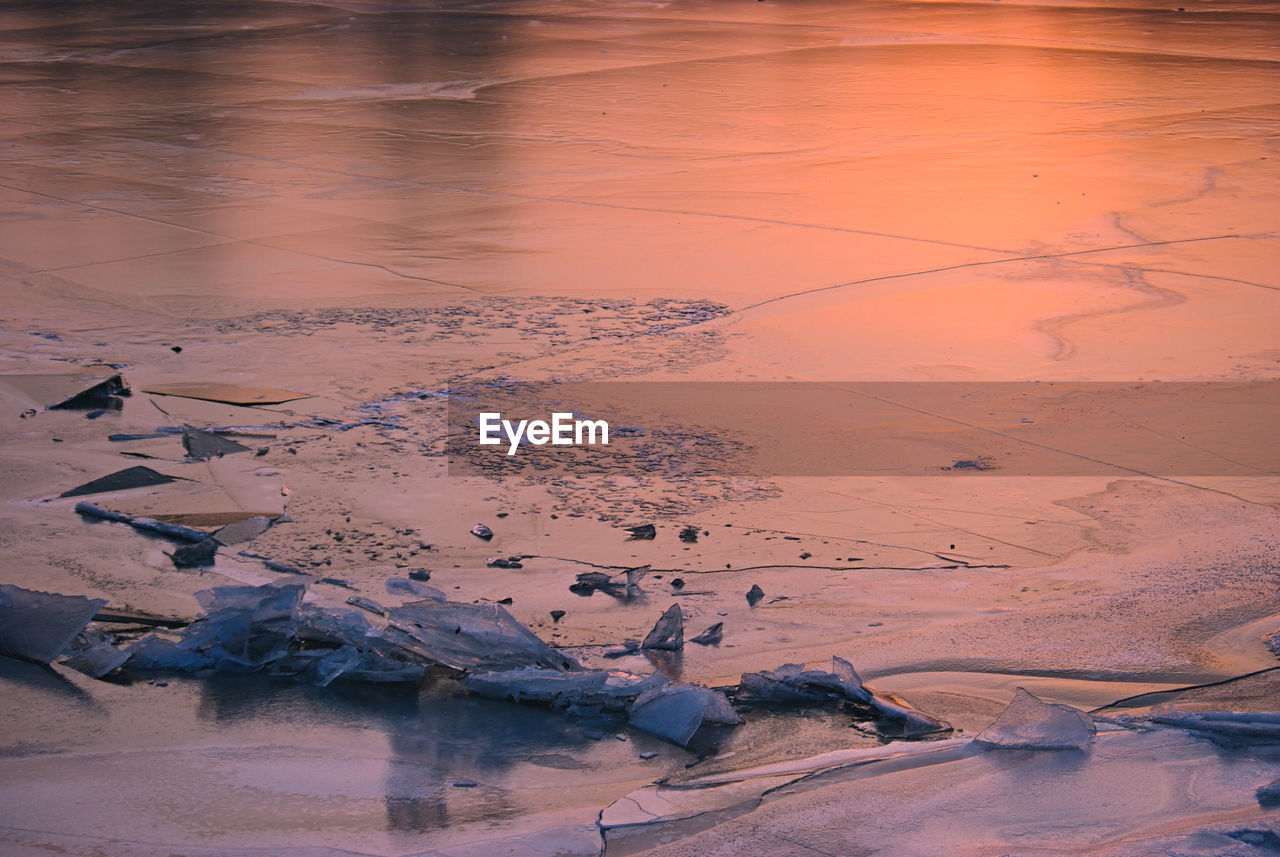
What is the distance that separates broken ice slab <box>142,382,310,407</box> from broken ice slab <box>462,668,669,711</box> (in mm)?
2495

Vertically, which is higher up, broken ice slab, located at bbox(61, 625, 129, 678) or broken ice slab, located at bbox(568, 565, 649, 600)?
broken ice slab, located at bbox(61, 625, 129, 678)

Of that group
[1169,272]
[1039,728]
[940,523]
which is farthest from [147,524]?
[1169,272]

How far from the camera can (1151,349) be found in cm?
612

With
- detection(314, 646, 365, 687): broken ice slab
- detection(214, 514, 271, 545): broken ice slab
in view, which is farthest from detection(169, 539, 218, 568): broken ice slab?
detection(314, 646, 365, 687): broken ice slab

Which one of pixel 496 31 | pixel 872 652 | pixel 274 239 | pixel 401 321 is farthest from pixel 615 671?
pixel 496 31

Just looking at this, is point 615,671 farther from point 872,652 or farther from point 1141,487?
point 1141,487

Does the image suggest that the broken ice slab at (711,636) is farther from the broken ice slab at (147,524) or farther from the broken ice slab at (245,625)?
the broken ice slab at (147,524)

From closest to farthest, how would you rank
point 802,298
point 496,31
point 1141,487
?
point 1141,487 → point 802,298 → point 496,31

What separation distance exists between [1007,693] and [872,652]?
1.25 feet

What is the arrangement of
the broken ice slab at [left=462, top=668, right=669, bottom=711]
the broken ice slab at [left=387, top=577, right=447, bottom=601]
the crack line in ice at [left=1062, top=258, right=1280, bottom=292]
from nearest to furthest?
the broken ice slab at [left=462, top=668, right=669, bottom=711] → the broken ice slab at [left=387, top=577, right=447, bottom=601] → the crack line in ice at [left=1062, top=258, right=1280, bottom=292]

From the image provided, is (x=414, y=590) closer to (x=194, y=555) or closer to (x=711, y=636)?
(x=194, y=555)

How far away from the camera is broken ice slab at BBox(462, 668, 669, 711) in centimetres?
310

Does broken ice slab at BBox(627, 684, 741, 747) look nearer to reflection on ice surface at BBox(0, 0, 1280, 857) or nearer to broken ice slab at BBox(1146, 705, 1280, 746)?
reflection on ice surface at BBox(0, 0, 1280, 857)
